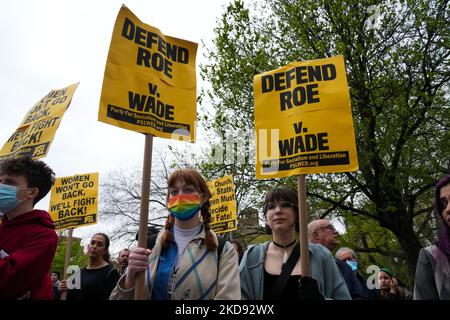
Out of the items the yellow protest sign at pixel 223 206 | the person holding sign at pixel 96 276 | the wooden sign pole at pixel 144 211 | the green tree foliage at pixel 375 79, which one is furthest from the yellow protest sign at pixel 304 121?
the green tree foliage at pixel 375 79

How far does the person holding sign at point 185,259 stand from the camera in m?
2.40

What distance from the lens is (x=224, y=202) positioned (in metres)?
8.65

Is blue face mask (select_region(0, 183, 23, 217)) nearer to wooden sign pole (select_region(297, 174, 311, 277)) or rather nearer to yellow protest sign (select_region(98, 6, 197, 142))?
yellow protest sign (select_region(98, 6, 197, 142))

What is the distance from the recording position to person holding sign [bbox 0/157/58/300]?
7.19ft

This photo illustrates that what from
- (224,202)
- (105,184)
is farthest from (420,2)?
(105,184)

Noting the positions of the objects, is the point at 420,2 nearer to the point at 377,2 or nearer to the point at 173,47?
the point at 377,2

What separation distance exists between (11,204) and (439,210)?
2710mm

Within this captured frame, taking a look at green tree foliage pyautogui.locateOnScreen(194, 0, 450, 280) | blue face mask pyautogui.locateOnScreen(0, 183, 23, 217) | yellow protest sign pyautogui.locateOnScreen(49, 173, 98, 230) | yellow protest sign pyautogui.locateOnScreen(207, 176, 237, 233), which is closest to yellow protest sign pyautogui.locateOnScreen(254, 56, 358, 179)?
blue face mask pyautogui.locateOnScreen(0, 183, 23, 217)

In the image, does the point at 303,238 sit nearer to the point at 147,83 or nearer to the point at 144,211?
the point at 144,211

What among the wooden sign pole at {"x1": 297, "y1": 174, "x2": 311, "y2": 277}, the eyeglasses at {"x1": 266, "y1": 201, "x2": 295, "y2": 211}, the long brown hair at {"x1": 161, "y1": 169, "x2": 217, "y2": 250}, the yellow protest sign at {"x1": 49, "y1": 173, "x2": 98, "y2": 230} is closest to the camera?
the wooden sign pole at {"x1": 297, "y1": 174, "x2": 311, "y2": 277}

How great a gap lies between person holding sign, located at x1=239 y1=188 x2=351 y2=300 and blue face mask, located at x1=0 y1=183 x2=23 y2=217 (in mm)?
1640

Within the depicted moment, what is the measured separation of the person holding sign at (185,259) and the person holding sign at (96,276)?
7.29ft

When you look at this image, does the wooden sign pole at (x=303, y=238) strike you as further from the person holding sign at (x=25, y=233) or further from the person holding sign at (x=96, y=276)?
the person holding sign at (x=96, y=276)

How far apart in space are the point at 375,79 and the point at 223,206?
6016 millimetres
